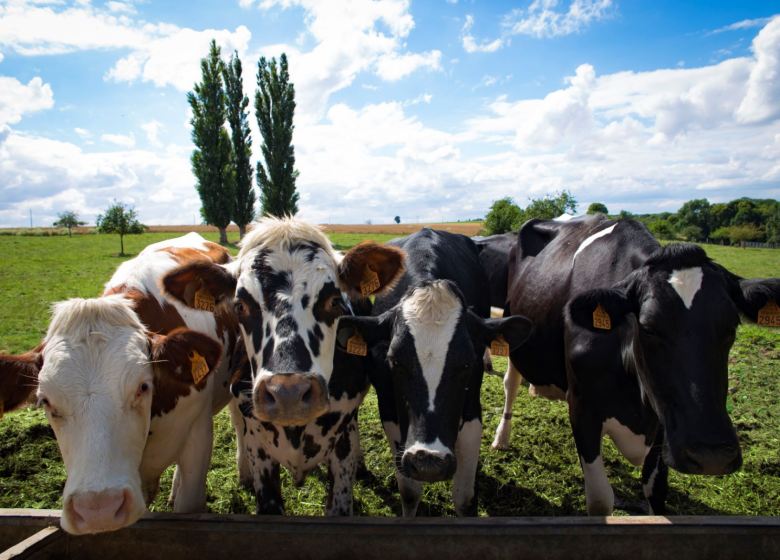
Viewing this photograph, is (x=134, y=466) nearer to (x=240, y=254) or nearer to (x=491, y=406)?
(x=240, y=254)

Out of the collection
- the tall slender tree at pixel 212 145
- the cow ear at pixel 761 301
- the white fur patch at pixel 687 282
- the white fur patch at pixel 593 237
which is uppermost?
the tall slender tree at pixel 212 145

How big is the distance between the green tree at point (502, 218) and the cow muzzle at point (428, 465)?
2918cm

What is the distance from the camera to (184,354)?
2.85m

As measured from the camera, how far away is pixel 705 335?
2635mm

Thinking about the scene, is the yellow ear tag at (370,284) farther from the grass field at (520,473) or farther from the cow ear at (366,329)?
the grass field at (520,473)

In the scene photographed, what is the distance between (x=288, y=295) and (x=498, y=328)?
4.64 feet

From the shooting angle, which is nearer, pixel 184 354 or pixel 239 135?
pixel 184 354

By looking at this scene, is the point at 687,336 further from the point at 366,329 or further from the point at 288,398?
the point at 288,398

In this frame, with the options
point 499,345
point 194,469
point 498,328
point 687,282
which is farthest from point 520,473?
point 194,469

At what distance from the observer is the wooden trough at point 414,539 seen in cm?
240

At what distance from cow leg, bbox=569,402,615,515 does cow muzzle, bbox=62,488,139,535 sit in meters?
2.90

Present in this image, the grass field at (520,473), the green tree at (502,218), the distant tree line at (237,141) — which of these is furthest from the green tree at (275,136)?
the grass field at (520,473)

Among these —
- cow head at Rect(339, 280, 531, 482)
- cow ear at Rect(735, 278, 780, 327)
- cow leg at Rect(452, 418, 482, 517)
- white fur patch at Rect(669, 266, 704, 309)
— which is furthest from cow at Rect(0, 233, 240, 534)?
cow ear at Rect(735, 278, 780, 327)

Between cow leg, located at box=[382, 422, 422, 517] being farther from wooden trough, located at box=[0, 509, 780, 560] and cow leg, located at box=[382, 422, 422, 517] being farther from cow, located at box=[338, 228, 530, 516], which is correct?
wooden trough, located at box=[0, 509, 780, 560]
